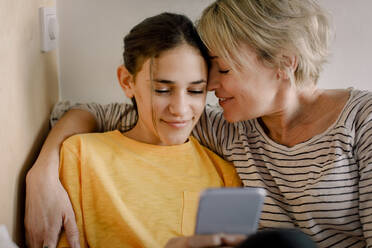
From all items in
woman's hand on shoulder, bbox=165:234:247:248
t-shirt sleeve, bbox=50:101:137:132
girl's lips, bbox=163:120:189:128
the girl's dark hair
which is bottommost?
woman's hand on shoulder, bbox=165:234:247:248

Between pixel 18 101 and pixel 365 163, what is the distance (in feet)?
2.78

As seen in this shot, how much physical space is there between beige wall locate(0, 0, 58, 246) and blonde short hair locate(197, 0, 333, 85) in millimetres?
447

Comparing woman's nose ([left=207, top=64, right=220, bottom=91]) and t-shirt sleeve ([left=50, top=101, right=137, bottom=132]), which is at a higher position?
Answer: woman's nose ([left=207, top=64, right=220, bottom=91])

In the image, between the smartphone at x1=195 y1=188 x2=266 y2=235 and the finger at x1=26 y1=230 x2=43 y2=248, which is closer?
the smartphone at x1=195 y1=188 x2=266 y2=235

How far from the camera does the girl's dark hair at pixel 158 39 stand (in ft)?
3.76

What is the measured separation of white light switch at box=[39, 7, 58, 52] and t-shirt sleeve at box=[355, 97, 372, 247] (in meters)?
0.89

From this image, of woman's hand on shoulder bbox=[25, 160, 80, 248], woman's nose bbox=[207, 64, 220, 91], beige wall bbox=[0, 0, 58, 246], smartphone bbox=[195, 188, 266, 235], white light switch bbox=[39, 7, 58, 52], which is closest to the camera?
smartphone bbox=[195, 188, 266, 235]

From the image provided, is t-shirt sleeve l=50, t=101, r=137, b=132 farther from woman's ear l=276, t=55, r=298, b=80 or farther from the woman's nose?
woman's ear l=276, t=55, r=298, b=80

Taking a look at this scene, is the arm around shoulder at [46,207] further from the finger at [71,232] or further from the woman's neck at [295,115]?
the woman's neck at [295,115]

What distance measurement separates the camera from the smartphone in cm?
68

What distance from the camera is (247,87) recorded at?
1.20 metres

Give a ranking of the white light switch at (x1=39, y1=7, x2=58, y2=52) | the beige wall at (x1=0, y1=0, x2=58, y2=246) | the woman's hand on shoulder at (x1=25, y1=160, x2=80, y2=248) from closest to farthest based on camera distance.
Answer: the beige wall at (x1=0, y1=0, x2=58, y2=246)
the woman's hand on shoulder at (x1=25, y1=160, x2=80, y2=248)
the white light switch at (x1=39, y1=7, x2=58, y2=52)

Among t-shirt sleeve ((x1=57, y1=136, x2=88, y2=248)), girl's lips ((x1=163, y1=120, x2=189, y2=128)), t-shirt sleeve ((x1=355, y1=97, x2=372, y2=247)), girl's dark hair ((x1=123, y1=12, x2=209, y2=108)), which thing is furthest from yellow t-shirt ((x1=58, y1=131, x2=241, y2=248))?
t-shirt sleeve ((x1=355, y1=97, x2=372, y2=247))

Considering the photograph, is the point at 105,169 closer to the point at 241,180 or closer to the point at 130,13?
the point at 241,180
